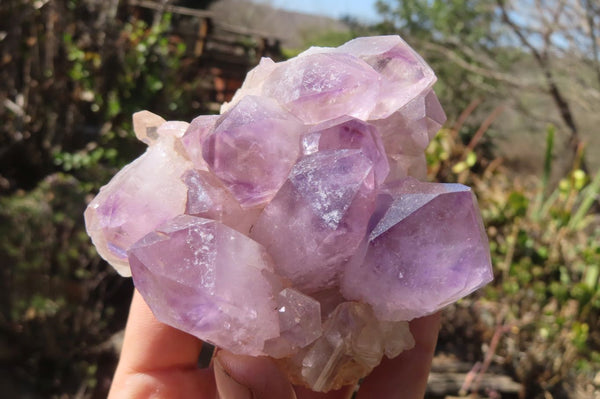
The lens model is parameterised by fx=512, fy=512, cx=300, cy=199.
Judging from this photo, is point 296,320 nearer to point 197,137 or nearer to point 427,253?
point 427,253

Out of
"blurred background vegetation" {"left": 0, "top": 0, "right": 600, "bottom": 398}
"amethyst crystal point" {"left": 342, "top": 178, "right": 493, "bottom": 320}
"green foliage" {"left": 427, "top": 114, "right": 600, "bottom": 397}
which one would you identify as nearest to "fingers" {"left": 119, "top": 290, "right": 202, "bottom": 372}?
"amethyst crystal point" {"left": 342, "top": 178, "right": 493, "bottom": 320}

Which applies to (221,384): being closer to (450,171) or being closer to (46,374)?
(46,374)

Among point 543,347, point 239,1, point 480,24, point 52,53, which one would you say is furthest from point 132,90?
point 239,1

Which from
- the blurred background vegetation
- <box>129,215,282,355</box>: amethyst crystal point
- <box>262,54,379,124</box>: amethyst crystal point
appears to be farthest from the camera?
the blurred background vegetation

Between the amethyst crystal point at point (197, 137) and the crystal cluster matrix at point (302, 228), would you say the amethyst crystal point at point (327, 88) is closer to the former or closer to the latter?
the crystal cluster matrix at point (302, 228)

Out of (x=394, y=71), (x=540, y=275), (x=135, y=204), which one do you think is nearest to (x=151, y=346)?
(x=135, y=204)

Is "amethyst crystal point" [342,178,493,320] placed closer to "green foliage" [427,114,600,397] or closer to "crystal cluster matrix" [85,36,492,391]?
"crystal cluster matrix" [85,36,492,391]
